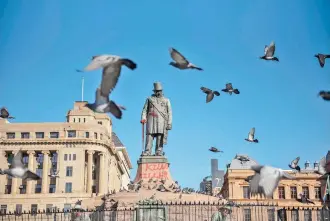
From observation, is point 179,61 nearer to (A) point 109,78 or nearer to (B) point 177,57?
(B) point 177,57

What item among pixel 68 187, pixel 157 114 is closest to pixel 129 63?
pixel 157 114

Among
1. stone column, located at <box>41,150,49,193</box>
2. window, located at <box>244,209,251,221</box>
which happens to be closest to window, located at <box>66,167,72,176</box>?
stone column, located at <box>41,150,49,193</box>

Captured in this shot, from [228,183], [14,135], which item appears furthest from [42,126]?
[228,183]

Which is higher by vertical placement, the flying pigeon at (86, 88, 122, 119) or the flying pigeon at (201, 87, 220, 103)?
the flying pigeon at (201, 87, 220, 103)

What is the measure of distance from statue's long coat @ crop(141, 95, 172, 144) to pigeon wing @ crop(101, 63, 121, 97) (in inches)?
627

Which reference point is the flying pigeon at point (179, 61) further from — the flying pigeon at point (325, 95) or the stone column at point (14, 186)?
the stone column at point (14, 186)

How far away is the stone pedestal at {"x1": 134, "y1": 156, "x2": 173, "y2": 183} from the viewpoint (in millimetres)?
30562

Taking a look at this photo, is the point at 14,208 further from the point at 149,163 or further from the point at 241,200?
the point at 149,163

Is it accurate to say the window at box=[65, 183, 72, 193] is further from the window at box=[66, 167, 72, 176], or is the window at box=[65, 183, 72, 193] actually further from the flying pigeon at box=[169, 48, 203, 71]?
the flying pigeon at box=[169, 48, 203, 71]

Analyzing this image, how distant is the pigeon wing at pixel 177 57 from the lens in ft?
61.2

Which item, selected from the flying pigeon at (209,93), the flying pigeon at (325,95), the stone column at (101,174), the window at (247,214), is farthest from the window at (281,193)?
the flying pigeon at (325,95)

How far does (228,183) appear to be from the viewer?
92938mm

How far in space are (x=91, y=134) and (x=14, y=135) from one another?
13.3 metres

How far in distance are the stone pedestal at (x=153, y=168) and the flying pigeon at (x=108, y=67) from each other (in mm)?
15142
